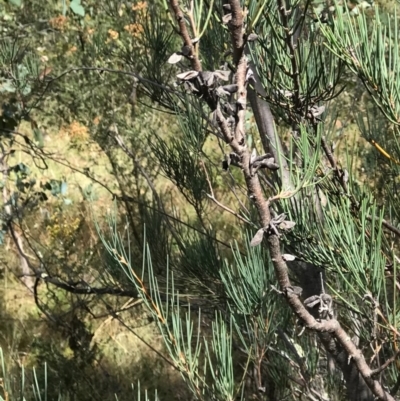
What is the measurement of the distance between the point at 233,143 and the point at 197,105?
37 centimetres

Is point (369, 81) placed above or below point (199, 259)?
above

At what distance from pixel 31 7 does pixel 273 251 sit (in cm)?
290

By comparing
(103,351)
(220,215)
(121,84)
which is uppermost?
(121,84)

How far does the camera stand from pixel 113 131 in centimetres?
234

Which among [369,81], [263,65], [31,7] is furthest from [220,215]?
[369,81]

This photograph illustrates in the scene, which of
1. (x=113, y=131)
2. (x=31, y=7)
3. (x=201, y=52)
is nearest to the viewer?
(x=201, y=52)

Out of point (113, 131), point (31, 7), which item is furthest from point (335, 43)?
point (31, 7)

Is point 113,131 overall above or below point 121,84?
below

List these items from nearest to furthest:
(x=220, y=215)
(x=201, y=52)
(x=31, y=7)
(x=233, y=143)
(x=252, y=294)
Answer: (x=233, y=143) < (x=252, y=294) < (x=201, y=52) < (x=220, y=215) < (x=31, y=7)

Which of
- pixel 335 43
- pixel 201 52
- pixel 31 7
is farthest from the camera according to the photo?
pixel 31 7

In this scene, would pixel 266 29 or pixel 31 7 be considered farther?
pixel 31 7

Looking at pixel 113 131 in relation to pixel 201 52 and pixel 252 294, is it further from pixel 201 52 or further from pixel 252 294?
pixel 252 294

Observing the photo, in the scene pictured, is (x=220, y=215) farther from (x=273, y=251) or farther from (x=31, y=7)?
(x=273, y=251)

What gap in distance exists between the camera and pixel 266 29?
911mm
